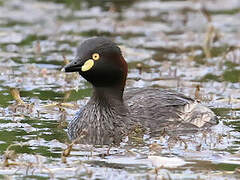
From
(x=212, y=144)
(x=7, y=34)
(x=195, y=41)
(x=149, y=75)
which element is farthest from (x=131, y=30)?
(x=212, y=144)

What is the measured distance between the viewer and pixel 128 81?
1325cm

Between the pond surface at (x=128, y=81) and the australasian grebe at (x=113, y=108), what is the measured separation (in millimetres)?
335

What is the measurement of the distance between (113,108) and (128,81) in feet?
10.5

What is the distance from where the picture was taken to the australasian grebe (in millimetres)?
9766


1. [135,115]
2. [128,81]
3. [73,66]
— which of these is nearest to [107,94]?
[135,115]

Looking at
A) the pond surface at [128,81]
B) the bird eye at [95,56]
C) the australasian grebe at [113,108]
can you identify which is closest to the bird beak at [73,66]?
the australasian grebe at [113,108]

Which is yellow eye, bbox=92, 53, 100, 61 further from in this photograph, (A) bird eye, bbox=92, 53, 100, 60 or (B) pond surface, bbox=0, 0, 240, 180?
(B) pond surface, bbox=0, 0, 240, 180

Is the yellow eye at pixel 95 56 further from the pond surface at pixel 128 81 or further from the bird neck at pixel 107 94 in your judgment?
the pond surface at pixel 128 81

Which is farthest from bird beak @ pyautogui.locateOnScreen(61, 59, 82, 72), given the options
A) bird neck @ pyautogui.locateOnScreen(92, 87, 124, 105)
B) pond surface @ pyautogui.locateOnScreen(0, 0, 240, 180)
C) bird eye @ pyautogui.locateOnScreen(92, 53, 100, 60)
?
pond surface @ pyautogui.locateOnScreen(0, 0, 240, 180)

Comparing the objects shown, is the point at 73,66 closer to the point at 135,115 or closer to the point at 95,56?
the point at 95,56

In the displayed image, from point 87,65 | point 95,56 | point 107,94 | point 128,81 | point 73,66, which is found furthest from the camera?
point 128,81

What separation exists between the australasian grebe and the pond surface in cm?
33

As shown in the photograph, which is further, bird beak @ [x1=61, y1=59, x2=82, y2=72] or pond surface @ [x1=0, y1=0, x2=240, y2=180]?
bird beak @ [x1=61, y1=59, x2=82, y2=72]

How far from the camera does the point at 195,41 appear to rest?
1656 centimetres
